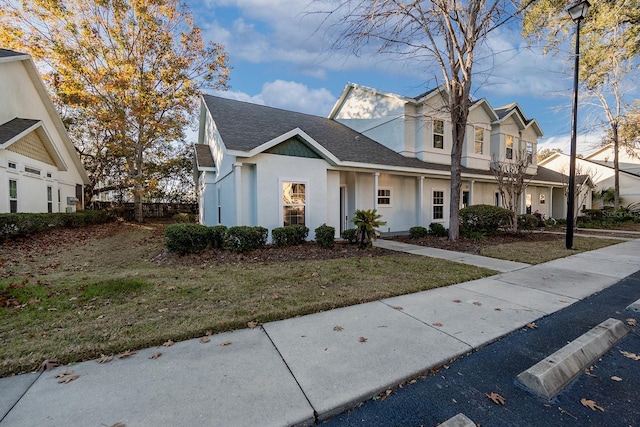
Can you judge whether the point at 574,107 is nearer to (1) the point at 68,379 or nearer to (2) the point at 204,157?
(1) the point at 68,379

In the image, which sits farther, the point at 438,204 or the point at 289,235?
the point at 438,204

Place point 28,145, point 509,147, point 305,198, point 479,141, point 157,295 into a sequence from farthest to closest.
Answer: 1. point 509,147
2. point 479,141
3. point 28,145
4. point 305,198
5. point 157,295

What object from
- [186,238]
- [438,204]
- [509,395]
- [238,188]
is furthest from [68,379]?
[438,204]

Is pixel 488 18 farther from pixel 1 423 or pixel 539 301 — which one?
pixel 1 423

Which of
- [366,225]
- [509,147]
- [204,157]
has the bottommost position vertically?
[366,225]

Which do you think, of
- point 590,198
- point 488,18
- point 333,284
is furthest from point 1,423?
point 590,198

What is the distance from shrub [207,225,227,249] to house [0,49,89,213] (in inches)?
357

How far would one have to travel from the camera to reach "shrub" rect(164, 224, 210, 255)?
24.1ft

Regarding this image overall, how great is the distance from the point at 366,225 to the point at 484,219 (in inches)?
255

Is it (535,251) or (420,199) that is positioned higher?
(420,199)

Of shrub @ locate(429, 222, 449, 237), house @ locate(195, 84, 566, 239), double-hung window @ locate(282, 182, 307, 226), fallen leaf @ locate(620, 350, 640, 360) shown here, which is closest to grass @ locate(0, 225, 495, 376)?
fallen leaf @ locate(620, 350, 640, 360)

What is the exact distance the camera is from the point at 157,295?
449cm

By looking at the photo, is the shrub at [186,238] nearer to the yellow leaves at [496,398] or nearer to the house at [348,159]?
the house at [348,159]

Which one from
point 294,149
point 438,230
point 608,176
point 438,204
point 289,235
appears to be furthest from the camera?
point 608,176
